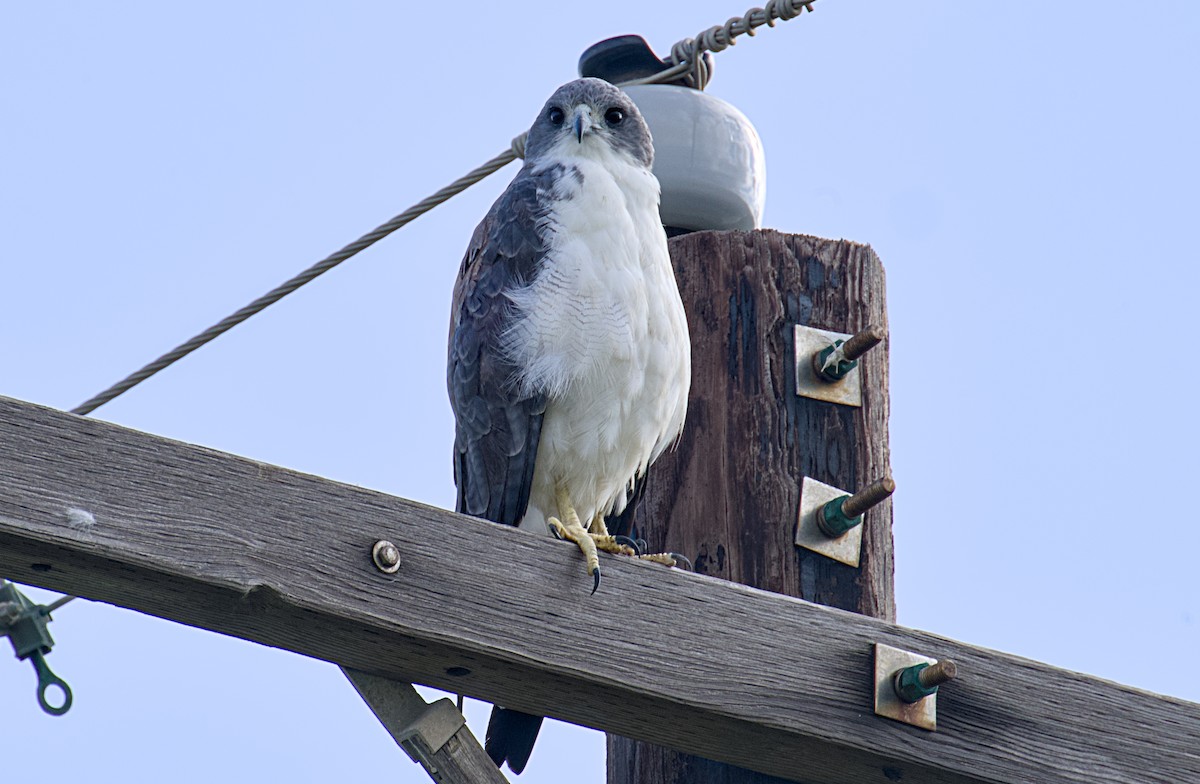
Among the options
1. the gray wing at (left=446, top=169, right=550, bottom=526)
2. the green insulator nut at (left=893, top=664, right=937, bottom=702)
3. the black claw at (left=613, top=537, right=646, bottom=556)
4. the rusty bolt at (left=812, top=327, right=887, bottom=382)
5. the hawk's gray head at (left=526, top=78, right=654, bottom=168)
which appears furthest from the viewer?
the hawk's gray head at (left=526, top=78, right=654, bottom=168)

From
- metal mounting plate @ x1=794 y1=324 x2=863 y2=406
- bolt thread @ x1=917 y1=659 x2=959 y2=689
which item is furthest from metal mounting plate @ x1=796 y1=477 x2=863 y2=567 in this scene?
bolt thread @ x1=917 y1=659 x2=959 y2=689

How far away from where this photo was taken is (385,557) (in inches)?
92.7

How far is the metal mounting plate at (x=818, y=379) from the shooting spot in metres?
3.28

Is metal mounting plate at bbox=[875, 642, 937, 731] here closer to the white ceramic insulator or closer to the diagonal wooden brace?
the diagonal wooden brace

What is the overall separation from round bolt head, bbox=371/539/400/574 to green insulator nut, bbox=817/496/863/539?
1.11 m

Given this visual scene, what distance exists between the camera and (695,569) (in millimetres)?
3176

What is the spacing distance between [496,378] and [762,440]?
897mm

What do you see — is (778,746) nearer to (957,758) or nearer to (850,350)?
(957,758)

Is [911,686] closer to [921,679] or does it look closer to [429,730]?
[921,679]

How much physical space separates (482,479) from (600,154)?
1017mm

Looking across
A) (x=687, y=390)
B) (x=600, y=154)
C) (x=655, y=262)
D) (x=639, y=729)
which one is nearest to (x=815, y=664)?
(x=639, y=729)

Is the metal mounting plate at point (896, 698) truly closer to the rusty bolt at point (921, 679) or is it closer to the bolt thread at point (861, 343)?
→ the rusty bolt at point (921, 679)

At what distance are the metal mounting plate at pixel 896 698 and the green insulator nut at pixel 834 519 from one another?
458 mm

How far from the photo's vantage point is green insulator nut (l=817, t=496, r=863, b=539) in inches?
122
